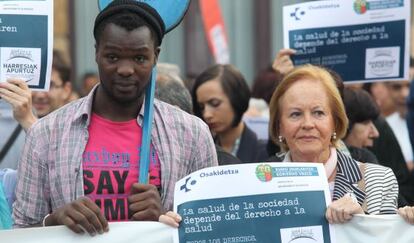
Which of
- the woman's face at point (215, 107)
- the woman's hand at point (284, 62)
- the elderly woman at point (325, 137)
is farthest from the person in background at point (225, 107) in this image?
the elderly woman at point (325, 137)

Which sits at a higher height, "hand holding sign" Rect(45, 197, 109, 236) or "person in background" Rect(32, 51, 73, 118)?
"person in background" Rect(32, 51, 73, 118)

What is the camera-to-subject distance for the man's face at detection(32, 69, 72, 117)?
800 cm

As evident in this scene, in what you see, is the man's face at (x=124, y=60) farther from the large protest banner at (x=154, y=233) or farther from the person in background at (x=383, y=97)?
the person in background at (x=383, y=97)

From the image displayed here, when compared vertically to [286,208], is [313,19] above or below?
above

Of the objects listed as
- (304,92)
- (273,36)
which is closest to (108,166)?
(304,92)

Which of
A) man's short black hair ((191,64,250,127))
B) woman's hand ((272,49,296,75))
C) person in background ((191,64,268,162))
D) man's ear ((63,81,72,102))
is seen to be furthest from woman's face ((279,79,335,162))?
man's ear ((63,81,72,102))

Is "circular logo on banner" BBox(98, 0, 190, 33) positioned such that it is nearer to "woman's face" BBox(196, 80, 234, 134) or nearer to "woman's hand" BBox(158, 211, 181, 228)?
"woman's hand" BBox(158, 211, 181, 228)

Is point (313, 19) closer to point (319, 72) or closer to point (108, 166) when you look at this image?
point (319, 72)

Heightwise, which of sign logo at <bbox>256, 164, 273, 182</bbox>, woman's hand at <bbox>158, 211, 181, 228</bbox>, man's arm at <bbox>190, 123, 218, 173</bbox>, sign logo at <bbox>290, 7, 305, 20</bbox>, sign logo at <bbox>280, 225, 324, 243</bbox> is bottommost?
sign logo at <bbox>280, 225, 324, 243</bbox>

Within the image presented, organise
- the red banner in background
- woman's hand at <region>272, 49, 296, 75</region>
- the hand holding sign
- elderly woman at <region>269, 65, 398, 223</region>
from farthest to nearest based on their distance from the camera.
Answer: the red banner in background → woman's hand at <region>272, 49, 296, 75</region> → elderly woman at <region>269, 65, 398, 223</region> → the hand holding sign

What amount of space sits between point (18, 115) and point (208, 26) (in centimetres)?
527

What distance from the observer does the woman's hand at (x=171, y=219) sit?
4477mm

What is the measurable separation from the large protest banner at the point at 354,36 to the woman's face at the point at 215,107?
2.74 feet

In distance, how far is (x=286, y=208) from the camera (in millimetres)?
4520
